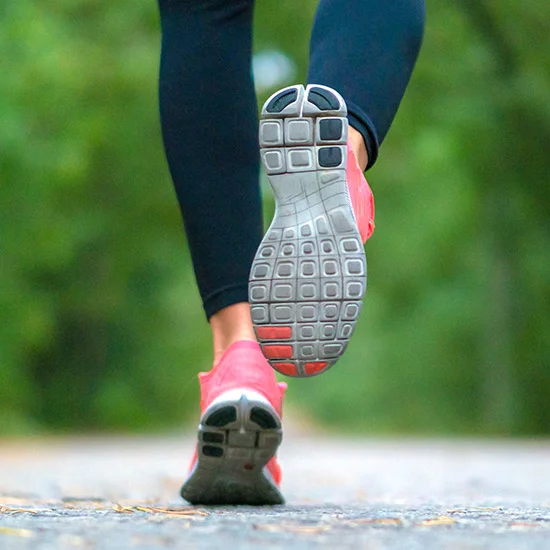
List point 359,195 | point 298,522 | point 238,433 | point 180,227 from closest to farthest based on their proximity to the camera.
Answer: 1. point 298,522
2. point 359,195
3. point 238,433
4. point 180,227

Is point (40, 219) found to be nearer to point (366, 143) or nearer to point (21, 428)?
point (21, 428)

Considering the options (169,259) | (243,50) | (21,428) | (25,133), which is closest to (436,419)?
(169,259)

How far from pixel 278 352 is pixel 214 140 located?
499mm

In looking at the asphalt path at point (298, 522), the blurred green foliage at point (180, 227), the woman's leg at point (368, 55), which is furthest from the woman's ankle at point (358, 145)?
the blurred green foliage at point (180, 227)

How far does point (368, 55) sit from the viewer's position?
5.88 feet

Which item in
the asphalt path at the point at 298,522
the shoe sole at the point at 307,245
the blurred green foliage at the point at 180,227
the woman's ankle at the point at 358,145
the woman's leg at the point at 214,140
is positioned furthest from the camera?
the blurred green foliage at the point at 180,227

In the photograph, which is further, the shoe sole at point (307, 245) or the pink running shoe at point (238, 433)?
the pink running shoe at point (238, 433)

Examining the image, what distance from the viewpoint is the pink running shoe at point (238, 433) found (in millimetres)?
1802

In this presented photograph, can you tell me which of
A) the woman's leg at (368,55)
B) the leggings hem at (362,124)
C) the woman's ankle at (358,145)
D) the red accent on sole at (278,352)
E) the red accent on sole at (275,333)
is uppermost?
the woman's leg at (368,55)

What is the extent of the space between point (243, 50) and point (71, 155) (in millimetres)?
8794

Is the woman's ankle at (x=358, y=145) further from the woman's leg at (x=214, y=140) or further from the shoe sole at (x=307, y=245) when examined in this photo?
the woman's leg at (x=214, y=140)

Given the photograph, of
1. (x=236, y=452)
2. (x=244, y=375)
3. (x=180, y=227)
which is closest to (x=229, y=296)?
(x=244, y=375)

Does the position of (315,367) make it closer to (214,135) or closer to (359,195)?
(359,195)

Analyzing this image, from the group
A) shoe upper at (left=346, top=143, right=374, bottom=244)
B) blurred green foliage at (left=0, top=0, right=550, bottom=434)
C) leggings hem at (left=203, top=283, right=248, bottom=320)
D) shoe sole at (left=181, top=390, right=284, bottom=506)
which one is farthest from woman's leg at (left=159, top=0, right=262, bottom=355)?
blurred green foliage at (left=0, top=0, right=550, bottom=434)
